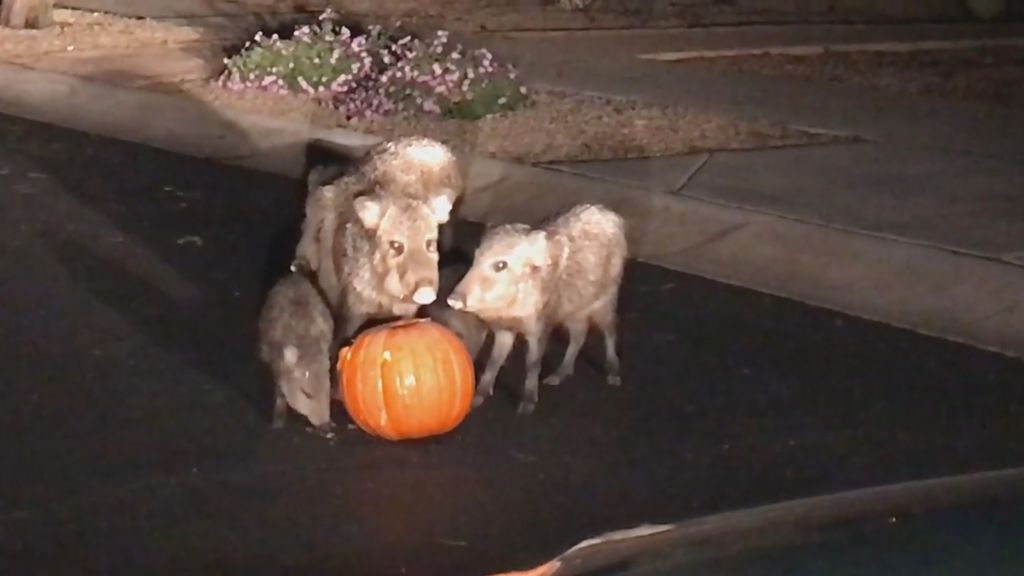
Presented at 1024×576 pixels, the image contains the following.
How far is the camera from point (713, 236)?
6.86m

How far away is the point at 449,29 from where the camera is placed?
10875mm

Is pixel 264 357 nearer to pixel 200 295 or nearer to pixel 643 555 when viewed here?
pixel 200 295

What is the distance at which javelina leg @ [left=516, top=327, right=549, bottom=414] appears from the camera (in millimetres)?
5031

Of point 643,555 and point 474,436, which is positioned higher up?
point 643,555

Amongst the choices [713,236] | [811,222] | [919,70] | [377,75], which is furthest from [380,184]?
[919,70]

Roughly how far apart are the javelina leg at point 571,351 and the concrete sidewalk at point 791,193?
48.7 inches

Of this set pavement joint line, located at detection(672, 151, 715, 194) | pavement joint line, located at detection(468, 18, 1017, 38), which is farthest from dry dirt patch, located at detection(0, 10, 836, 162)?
pavement joint line, located at detection(468, 18, 1017, 38)

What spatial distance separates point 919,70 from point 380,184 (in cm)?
563

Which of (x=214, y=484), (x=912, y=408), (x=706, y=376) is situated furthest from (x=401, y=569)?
(x=912, y=408)

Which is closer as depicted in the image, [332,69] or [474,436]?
[474,436]

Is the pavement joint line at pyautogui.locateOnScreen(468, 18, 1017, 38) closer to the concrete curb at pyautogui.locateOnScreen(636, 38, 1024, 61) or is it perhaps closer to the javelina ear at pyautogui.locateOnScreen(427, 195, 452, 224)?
the concrete curb at pyautogui.locateOnScreen(636, 38, 1024, 61)

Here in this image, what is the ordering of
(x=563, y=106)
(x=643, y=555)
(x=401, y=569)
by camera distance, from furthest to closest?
(x=563, y=106), (x=401, y=569), (x=643, y=555)

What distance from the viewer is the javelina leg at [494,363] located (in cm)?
504

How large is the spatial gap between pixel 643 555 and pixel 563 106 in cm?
663
